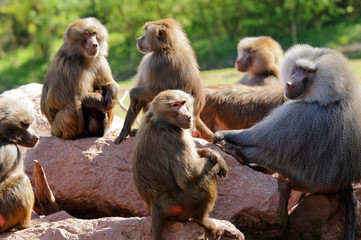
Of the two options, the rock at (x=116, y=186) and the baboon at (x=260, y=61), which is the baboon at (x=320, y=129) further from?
the baboon at (x=260, y=61)

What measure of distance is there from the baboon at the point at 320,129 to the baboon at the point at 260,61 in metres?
2.69

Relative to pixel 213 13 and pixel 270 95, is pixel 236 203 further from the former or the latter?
pixel 213 13

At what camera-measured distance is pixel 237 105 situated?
616 centimetres

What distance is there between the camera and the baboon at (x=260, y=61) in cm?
731

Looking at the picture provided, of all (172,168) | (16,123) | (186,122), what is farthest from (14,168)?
(186,122)

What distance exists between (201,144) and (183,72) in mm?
797

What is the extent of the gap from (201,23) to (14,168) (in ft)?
42.0

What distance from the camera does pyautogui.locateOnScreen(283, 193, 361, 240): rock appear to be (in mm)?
4562

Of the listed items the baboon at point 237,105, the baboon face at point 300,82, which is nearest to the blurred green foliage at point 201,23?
the baboon at point 237,105

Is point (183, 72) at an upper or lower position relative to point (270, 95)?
upper

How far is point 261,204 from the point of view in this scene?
4.49 meters

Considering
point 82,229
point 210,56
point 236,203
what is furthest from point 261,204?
point 210,56

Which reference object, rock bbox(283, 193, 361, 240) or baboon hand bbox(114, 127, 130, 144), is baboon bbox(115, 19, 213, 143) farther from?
rock bbox(283, 193, 361, 240)

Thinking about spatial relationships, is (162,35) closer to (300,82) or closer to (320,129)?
(300,82)
